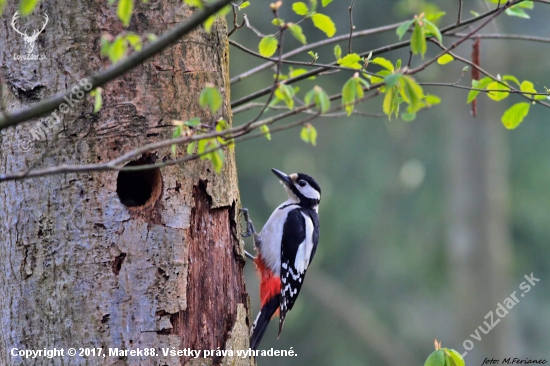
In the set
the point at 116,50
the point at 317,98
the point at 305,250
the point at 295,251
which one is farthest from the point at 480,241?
the point at 116,50

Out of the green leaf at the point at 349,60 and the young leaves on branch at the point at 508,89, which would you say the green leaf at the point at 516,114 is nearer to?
the young leaves on branch at the point at 508,89

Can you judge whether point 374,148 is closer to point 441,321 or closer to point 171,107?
point 441,321

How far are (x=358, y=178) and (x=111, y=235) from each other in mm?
12851

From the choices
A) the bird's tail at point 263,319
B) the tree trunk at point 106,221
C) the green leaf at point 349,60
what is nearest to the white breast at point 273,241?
the bird's tail at point 263,319

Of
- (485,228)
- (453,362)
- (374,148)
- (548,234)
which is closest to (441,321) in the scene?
(548,234)

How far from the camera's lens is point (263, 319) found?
4.31 meters

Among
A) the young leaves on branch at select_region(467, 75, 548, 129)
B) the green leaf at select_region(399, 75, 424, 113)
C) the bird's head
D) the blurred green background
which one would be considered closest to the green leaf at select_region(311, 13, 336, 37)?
the green leaf at select_region(399, 75, 424, 113)

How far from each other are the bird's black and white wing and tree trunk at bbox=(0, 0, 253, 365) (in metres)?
1.67

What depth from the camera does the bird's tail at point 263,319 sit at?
3879 mm

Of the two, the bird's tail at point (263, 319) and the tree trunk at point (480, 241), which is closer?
the bird's tail at point (263, 319)

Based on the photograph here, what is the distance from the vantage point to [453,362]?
287 centimetres

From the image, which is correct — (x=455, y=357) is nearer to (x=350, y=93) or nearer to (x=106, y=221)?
(x=350, y=93)

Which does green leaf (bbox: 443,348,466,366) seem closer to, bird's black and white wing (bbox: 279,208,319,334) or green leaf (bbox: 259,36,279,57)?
green leaf (bbox: 259,36,279,57)

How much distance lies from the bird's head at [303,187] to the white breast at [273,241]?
249 mm
